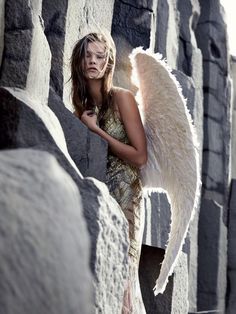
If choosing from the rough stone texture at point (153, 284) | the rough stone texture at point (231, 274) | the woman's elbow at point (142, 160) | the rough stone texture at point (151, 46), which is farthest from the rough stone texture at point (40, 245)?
the rough stone texture at point (231, 274)

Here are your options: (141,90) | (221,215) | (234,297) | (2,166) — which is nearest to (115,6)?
(141,90)

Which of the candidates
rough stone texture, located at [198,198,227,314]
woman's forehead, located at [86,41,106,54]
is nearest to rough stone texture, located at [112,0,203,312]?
woman's forehead, located at [86,41,106,54]

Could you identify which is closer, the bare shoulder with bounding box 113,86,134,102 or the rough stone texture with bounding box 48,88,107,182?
the rough stone texture with bounding box 48,88,107,182

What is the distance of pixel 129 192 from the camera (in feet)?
4.69

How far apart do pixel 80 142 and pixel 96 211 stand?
0.54 meters

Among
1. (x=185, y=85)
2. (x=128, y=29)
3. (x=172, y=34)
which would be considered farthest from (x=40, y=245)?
(x=172, y=34)

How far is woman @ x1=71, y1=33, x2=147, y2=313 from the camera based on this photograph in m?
1.42

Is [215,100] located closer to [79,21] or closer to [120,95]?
[79,21]

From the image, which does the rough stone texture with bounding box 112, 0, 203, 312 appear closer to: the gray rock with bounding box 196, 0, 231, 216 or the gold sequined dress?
the gold sequined dress

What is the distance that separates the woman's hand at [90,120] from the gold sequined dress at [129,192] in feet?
0.13

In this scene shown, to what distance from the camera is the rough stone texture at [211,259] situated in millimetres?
4012

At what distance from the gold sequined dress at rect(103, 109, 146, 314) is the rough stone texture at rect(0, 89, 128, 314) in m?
0.47

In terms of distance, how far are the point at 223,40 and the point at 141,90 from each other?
11.1 ft

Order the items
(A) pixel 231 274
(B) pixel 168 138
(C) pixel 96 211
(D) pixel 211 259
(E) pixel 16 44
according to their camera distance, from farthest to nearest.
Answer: (A) pixel 231 274 → (D) pixel 211 259 → (B) pixel 168 138 → (E) pixel 16 44 → (C) pixel 96 211
